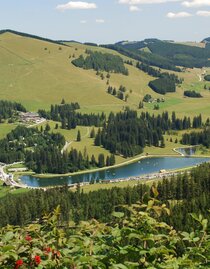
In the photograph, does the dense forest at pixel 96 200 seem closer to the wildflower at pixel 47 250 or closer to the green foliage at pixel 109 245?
the green foliage at pixel 109 245

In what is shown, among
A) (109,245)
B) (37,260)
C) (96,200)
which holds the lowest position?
(96,200)

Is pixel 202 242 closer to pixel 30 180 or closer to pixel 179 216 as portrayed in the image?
pixel 179 216

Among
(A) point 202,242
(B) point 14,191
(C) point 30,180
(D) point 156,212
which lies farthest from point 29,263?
(C) point 30,180

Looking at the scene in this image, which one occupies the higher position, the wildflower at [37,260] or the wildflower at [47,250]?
the wildflower at [37,260]

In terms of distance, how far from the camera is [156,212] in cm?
954

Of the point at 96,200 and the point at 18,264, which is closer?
the point at 18,264

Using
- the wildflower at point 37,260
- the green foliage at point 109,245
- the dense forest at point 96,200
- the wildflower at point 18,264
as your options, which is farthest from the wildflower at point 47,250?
the dense forest at point 96,200

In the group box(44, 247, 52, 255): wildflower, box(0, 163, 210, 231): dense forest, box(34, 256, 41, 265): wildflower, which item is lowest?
box(0, 163, 210, 231): dense forest

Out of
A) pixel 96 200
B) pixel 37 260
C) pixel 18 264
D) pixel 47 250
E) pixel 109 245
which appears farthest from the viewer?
pixel 96 200

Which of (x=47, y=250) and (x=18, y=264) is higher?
(x=18, y=264)

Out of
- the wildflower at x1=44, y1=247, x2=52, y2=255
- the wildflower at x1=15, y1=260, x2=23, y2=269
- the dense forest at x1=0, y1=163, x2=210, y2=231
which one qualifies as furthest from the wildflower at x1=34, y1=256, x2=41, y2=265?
the dense forest at x1=0, y1=163, x2=210, y2=231

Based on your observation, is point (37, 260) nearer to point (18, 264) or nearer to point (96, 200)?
point (18, 264)

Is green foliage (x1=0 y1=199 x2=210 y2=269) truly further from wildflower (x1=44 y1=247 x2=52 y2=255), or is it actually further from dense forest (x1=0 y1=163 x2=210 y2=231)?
dense forest (x1=0 y1=163 x2=210 y2=231)

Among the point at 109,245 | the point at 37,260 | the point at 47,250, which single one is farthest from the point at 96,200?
the point at 37,260
